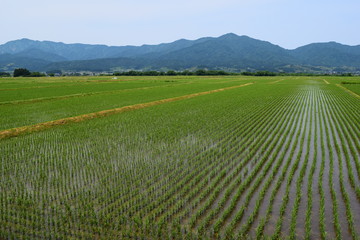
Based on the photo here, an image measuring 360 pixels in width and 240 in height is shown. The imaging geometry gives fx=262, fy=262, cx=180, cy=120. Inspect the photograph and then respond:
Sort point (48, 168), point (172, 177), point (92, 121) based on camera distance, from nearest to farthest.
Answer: point (172, 177), point (48, 168), point (92, 121)

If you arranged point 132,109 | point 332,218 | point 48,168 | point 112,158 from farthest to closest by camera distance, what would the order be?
1. point 132,109
2. point 112,158
3. point 48,168
4. point 332,218

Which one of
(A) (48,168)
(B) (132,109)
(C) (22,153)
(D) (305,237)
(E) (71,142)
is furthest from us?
(B) (132,109)

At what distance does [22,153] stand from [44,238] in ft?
23.0

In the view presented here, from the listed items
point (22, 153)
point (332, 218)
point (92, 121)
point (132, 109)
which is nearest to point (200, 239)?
point (332, 218)

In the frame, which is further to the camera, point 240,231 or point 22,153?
point 22,153

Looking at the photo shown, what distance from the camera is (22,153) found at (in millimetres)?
10930

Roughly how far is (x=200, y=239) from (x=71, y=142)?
945cm

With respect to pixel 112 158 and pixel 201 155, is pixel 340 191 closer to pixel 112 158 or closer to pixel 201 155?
pixel 201 155

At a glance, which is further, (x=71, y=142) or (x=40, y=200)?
(x=71, y=142)

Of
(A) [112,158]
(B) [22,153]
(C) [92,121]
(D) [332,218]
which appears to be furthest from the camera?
(C) [92,121]

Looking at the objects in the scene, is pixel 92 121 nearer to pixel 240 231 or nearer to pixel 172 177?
pixel 172 177

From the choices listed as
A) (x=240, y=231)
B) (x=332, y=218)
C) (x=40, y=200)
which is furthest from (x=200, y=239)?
(x=40, y=200)

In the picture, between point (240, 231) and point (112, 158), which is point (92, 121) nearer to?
point (112, 158)

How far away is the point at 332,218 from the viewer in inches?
225
